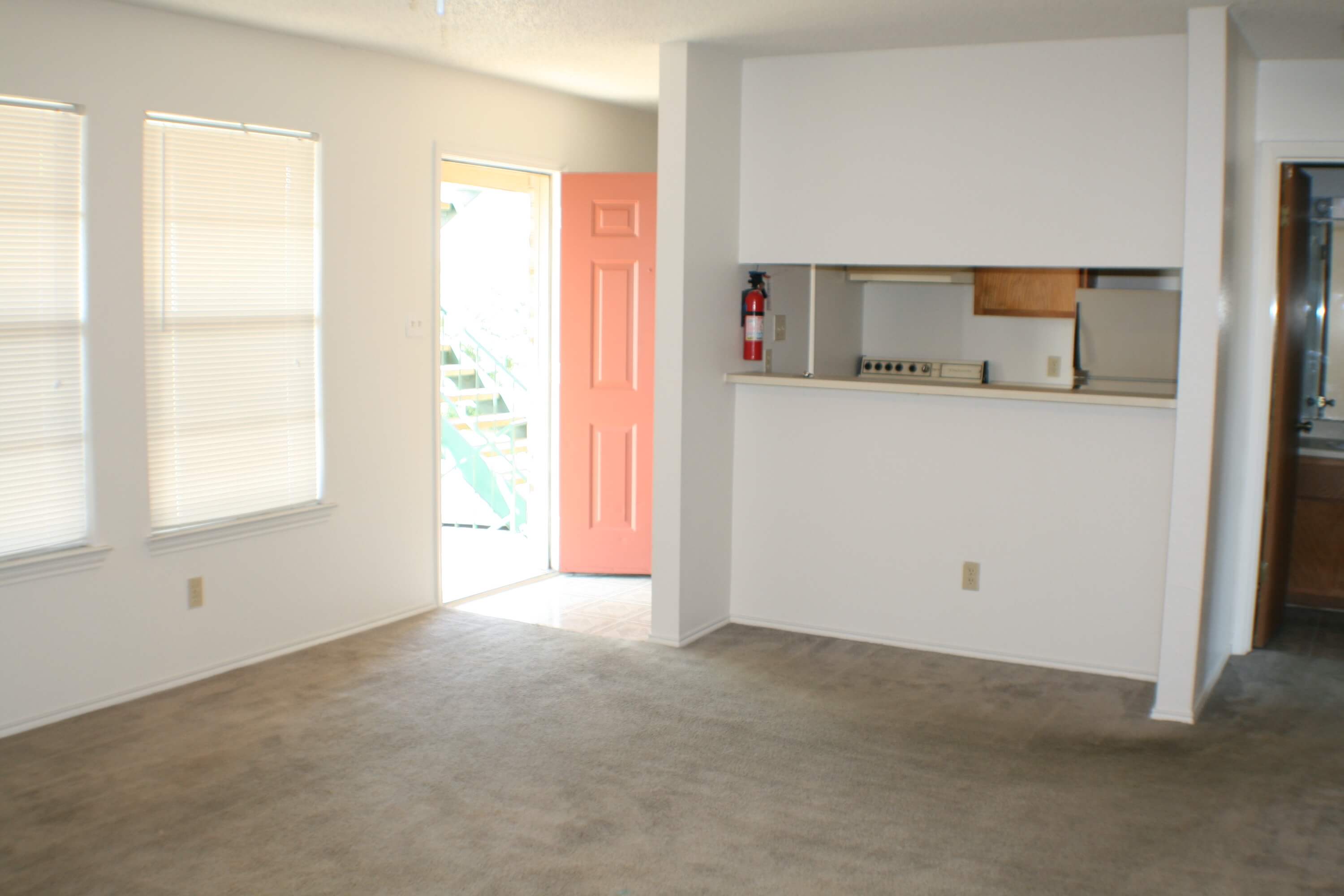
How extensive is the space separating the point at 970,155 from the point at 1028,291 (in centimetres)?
61

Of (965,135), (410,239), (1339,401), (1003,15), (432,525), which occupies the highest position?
(1003,15)

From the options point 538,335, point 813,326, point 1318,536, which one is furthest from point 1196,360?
point 538,335

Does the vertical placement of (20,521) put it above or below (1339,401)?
below

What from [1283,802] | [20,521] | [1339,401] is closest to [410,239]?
[20,521]

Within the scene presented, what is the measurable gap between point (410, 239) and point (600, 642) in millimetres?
1887

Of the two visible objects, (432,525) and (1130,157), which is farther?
(432,525)

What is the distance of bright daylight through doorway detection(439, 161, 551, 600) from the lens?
578 cm

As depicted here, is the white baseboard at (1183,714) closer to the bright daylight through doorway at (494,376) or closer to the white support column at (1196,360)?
the white support column at (1196,360)

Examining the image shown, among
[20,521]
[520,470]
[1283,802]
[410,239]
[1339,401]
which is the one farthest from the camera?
[520,470]

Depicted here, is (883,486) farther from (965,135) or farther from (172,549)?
(172,549)

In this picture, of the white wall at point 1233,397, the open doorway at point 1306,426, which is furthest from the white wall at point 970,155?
the open doorway at point 1306,426

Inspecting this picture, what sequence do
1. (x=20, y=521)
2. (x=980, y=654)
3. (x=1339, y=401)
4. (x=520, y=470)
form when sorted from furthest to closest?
(x=520, y=470)
(x=1339, y=401)
(x=980, y=654)
(x=20, y=521)

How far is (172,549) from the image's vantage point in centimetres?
407

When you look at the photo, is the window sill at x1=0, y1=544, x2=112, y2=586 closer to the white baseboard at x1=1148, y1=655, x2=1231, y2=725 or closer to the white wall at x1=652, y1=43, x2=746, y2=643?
the white wall at x1=652, y1=43, x2=746, y2=643
